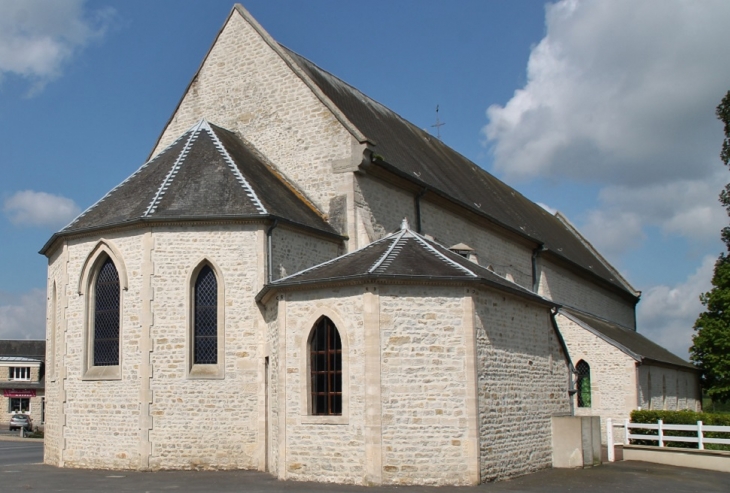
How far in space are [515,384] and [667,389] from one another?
1760 centimetres

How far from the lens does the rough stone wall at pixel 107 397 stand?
18594mm

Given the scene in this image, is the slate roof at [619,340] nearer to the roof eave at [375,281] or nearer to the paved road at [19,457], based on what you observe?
the roof eave at [375,281]

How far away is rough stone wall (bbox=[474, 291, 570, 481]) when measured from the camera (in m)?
16.5

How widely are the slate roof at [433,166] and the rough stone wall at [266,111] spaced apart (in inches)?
29.2

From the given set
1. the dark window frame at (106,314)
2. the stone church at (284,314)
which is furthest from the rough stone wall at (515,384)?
the dark window frame at (106,314)

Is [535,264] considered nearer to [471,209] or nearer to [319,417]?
[471,209]

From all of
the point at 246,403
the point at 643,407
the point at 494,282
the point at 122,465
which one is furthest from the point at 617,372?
the point at 122,465

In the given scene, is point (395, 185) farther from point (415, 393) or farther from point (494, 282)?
point (415, 393)

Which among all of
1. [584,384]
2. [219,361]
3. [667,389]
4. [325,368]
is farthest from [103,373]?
[667,389]

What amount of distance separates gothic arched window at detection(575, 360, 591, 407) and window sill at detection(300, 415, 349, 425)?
15.1 metres

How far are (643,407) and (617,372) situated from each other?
5.26ft

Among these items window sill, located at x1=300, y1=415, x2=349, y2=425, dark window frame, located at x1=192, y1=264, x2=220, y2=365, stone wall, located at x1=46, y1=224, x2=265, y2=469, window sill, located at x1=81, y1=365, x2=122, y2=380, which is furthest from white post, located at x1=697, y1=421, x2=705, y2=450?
window sill, located at x1=81, y1=365, x2=122, y2=380

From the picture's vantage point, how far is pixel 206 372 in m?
18.7

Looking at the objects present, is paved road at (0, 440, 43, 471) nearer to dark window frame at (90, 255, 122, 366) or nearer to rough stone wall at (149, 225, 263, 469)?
dark window frame at (90, 255, 122, 366)
